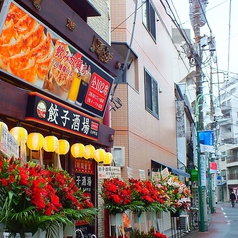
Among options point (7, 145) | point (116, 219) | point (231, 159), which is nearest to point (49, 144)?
point (116, 219)

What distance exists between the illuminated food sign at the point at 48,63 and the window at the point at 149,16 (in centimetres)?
785

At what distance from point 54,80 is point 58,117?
980 millimetres

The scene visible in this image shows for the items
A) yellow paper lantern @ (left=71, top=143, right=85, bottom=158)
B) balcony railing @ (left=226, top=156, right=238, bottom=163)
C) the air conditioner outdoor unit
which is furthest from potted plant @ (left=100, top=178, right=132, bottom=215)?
balcony railing @ (left=226, top=156, right=238, bottom=163)

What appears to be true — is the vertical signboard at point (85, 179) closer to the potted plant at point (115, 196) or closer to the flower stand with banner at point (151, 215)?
the potted plant at point (115, 196)

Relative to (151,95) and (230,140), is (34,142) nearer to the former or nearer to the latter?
(151,95)

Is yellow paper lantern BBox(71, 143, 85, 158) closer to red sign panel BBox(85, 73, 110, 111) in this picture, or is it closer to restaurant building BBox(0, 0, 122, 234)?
restaurant building BBox(0, 0, 122, 234)

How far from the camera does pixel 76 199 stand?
18.6ft

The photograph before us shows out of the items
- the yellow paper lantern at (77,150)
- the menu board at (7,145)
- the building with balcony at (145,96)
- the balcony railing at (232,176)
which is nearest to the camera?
the menu board at (7,145)

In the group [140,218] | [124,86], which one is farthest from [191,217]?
[140,218]

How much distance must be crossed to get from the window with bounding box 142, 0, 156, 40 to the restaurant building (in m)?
6.90

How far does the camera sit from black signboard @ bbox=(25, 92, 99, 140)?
24.2ft

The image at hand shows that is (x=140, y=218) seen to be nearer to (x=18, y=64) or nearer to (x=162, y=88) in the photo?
(x=18, y=64)

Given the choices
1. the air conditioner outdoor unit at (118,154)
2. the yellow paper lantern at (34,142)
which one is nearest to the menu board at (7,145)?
the yellow paper lantern at (34,142)

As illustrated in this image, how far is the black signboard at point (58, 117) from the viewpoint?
738cm
